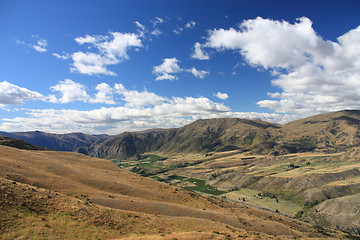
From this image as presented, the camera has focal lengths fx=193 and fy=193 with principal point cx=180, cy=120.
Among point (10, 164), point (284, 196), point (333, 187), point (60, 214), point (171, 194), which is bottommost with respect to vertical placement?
point (284, 196)

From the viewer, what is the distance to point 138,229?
38.7m

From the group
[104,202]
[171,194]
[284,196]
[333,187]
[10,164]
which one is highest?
[10,164]

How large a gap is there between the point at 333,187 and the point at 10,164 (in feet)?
750

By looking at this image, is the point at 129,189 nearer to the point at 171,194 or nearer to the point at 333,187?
the point at 171,194

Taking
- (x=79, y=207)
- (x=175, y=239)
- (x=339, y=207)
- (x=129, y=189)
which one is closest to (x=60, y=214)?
(x=79, y=207)

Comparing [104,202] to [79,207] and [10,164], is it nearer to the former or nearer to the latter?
[79,207]

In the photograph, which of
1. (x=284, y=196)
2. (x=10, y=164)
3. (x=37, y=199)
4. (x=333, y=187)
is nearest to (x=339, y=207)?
(x=333, y=187)

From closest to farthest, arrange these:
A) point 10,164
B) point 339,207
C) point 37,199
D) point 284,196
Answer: point 37,199 < point 10,164 < point 339,207 < point 284,196

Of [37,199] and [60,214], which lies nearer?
[60,214]

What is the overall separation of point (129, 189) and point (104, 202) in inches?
751

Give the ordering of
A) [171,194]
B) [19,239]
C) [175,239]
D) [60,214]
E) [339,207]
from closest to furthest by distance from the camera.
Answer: [19,239], [175,239], [60,214], [171,194], [339,207]

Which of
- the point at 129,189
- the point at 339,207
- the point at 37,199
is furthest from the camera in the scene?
the point at 339,207

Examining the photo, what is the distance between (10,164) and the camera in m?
63.3

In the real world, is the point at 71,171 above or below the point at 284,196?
above
